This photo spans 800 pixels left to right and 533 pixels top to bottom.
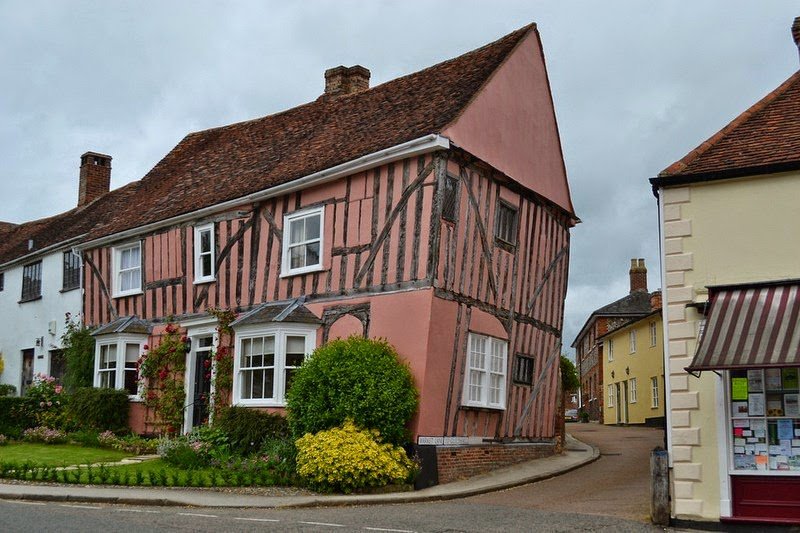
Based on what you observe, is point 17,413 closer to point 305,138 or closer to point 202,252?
point 202,252

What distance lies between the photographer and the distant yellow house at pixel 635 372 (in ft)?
123

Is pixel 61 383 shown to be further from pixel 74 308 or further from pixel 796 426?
pixel 796 426

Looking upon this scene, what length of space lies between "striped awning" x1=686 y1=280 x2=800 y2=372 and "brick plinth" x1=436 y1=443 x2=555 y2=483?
6044 mm

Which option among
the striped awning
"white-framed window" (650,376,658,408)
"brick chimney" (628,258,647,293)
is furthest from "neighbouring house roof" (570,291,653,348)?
the striped awning

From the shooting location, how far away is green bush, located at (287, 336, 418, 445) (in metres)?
14.9

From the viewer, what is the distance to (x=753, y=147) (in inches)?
482

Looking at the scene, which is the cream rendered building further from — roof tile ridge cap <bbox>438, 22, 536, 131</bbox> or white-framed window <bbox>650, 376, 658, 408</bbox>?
white-framed window <bbox>650, 376, 658, 408</bbox>

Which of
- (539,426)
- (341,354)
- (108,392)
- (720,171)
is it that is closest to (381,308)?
(341,354)

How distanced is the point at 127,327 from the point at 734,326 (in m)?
15.3

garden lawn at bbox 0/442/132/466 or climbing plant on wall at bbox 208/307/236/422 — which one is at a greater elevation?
climbing plant on wall at bbox 208/307/236/422

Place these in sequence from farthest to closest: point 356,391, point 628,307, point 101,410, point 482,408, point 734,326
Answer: point 628,307 → point 101,410 → point 482,408 → point 356,391 → point 734,326

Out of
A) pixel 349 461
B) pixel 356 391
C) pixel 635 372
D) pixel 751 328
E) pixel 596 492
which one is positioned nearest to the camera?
pixel 751 328

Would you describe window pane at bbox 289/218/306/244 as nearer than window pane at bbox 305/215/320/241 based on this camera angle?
No

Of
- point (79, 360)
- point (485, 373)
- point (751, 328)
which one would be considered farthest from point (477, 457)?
point (79, 360)
